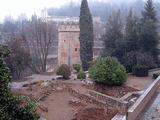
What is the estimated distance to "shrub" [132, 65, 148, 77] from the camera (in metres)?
26.3

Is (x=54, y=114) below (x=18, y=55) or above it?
below

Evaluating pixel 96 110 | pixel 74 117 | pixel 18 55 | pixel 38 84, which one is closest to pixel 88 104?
pixel 96 110

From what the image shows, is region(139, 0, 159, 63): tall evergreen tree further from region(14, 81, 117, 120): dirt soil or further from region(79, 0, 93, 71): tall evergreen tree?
region(14, 81, 117, 120): dirt soil

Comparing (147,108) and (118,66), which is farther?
(118,66)

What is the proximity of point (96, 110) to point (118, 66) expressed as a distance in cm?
513

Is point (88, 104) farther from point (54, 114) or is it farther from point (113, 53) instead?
point (113, 53)

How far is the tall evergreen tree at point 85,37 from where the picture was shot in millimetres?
33469

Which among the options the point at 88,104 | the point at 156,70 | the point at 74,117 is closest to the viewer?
the point at 74,117

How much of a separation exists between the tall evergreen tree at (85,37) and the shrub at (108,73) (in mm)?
11623

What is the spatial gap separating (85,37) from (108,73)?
43.4 feet

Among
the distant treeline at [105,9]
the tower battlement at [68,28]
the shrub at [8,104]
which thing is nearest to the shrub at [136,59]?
the tower battlement at [68,28]

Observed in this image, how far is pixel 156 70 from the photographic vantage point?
93.5 ft

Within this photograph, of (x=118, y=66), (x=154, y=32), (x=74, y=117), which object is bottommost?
(x=74, y=117)

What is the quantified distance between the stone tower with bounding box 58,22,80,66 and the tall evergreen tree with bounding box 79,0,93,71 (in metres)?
1.78
